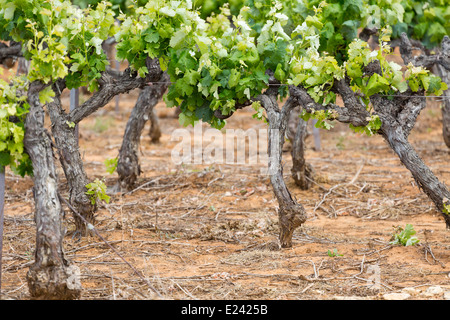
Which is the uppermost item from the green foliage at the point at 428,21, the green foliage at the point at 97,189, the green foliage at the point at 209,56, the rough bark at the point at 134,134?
the green foliage at the point at 428,21

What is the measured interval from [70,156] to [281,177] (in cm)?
161

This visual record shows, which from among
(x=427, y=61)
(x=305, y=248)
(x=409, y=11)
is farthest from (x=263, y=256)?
(x=409, y=11)

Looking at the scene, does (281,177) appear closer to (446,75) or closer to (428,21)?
(446,75)

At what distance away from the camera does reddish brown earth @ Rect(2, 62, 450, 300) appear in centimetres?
378

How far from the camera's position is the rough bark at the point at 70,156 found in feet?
15.1

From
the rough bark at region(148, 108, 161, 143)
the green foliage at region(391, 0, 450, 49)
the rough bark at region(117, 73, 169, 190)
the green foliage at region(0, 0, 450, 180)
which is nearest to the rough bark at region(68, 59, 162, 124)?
→ the green foliage at region(0, 0, 450, 180)

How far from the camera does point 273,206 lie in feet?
20.3

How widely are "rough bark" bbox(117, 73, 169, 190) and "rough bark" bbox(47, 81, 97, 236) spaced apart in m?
1.77

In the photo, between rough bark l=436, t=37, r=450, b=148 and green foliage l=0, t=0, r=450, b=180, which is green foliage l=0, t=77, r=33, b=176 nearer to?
green foliage l=0, t=0, r=450, b=180

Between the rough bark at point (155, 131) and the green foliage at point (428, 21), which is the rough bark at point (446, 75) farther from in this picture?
the rough bark at point (155, 131)

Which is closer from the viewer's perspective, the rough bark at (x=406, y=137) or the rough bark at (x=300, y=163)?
the rough bark at (x=406, y=137)

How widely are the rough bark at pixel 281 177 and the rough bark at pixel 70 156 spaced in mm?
1471

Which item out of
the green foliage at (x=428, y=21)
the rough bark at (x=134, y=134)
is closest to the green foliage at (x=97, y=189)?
the rough bark at (x=134, y=134)

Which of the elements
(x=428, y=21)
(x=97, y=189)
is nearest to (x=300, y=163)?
(x=428, y=21)
